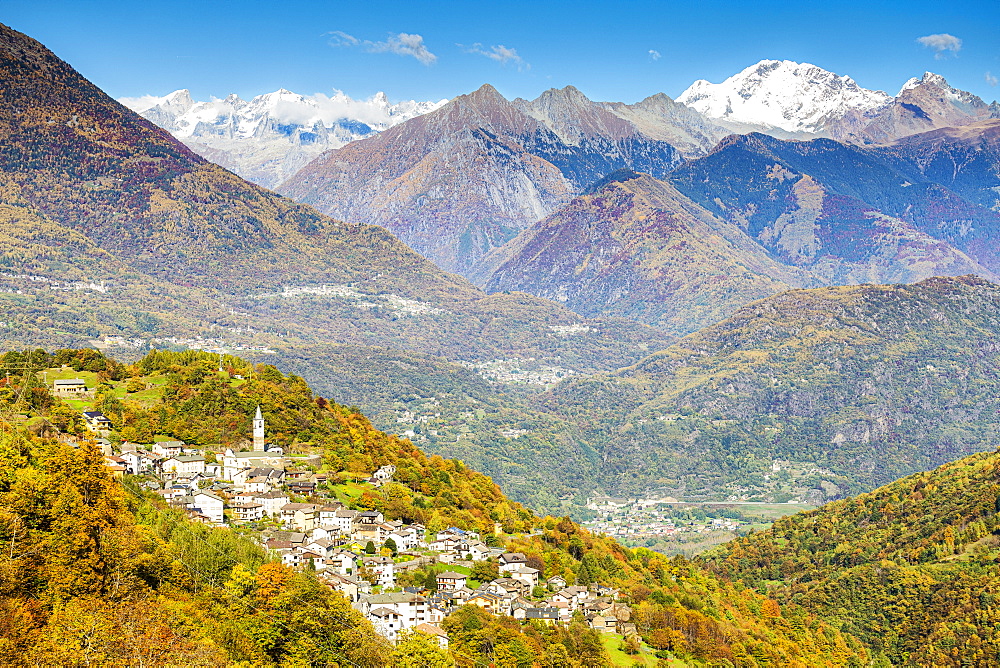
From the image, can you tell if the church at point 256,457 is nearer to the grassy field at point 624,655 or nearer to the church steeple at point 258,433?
the church steeple at point 258,433

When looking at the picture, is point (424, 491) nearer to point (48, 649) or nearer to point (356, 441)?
point (356, 441)

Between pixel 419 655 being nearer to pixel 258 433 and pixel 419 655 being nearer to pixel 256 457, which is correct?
pixel 256 457

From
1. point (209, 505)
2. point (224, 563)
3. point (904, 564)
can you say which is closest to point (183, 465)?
point (209, 505)

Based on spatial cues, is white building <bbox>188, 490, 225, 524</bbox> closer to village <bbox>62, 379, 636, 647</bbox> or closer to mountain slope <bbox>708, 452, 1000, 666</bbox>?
village <bbox>62, 379, 636, 647</bbox>

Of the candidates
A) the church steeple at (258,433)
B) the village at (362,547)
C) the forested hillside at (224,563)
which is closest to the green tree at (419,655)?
the forested hillside at (224,563)

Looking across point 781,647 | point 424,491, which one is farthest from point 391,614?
point 781,647
